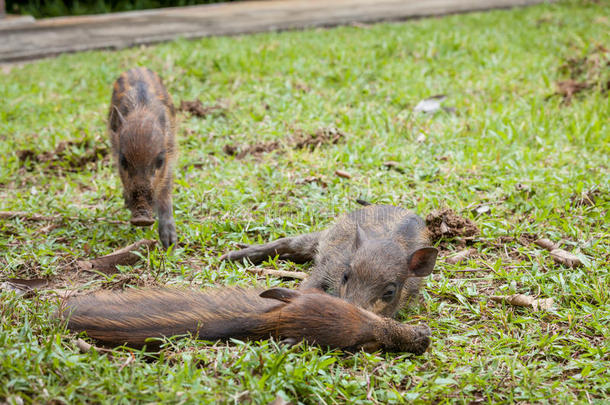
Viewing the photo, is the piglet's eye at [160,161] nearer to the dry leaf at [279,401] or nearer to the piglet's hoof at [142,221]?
the piglet's hoof at [142,221]

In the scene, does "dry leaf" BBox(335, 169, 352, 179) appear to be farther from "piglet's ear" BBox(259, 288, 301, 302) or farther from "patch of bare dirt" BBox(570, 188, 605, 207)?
"piglet's ear" BBox(259, 288, 301, 302)

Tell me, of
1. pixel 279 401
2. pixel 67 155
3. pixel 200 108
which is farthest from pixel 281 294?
pixel 200 108

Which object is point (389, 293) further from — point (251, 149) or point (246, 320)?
point (251, 149)

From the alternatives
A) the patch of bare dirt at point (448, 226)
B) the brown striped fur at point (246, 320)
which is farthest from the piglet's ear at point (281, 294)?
the patch of bare dirt at point (448, 226)

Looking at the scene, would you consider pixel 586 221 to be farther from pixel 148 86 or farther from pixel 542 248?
pixel 148 86

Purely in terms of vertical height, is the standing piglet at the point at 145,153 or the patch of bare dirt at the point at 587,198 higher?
the standing piglet at the point at 145,153

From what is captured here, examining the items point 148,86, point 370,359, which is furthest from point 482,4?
point 370,359

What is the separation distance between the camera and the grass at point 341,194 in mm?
2746

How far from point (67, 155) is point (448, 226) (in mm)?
3620

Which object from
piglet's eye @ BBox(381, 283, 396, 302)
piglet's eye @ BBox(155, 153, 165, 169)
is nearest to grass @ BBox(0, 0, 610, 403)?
piglet's eye @ BBox(381, 283, 396, 302)

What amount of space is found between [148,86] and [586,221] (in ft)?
12.4

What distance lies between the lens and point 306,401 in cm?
265

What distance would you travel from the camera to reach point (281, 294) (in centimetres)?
300

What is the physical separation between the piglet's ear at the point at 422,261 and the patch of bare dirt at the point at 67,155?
3580 millimetres
